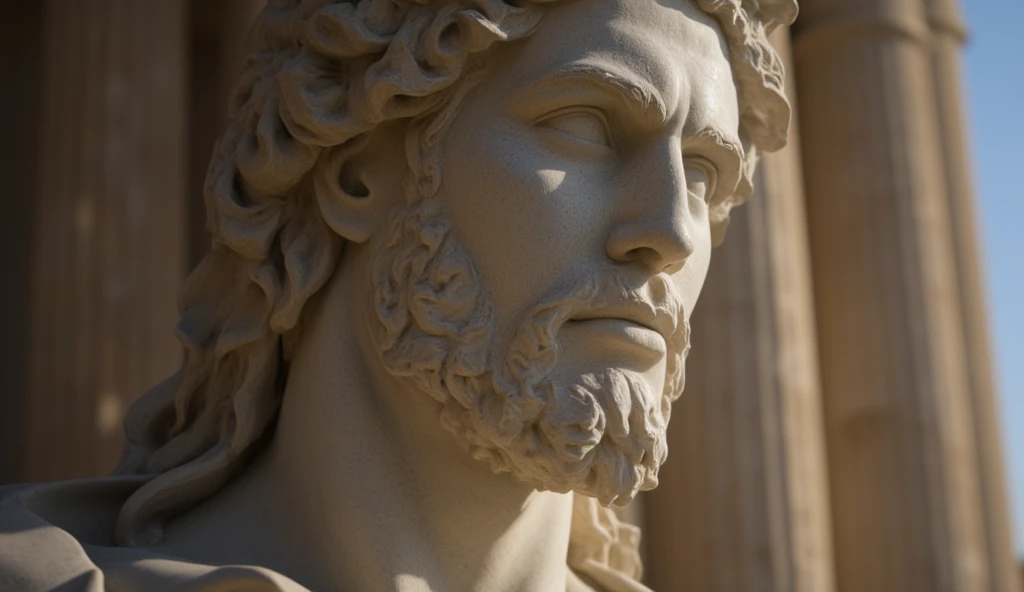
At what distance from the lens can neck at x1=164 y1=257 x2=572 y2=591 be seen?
416 centimetres

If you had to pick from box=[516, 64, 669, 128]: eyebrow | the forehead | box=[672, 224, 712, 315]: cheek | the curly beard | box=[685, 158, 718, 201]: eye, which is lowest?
the curly beard

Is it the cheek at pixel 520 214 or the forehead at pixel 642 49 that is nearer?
the cheek at pixel 520 214

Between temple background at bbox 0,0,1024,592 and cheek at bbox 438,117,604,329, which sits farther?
temple background at bbox 0,0,1024,592

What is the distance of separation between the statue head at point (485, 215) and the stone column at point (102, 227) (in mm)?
6317

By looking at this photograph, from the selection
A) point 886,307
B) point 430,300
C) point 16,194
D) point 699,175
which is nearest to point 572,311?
point 430,300

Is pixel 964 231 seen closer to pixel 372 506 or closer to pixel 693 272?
pixel 693 272

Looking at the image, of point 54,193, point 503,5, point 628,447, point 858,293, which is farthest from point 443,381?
point 858,293

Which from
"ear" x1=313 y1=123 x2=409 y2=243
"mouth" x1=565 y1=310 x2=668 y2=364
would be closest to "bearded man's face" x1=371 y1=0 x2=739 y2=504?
"mouth" x1=565 y1=310 x2=668 y2=364

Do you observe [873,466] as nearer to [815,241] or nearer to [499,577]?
[815,241]

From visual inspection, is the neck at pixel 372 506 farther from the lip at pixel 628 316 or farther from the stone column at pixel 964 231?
the stone column at pixel 964 231

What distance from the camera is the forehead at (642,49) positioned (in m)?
4.26

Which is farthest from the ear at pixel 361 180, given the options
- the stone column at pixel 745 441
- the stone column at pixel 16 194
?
the stone column at pixel 16 194

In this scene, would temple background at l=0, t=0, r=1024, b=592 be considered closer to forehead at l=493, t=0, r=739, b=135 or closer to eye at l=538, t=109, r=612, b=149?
Result: forehead at l=493, t=0, r=739, b=135

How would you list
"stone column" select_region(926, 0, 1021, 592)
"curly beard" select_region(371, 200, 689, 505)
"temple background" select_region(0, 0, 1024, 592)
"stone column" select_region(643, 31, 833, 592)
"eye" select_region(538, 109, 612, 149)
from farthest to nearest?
1. "stone column" select_region(926, 0, 1021, 592)
2. "temple background" select_region(0, 0, 1024, 592)
3. "stone column" select_region(643, 31, 833, 592)
4. "eye" select_region(538, 109, 612, 149)
5. "curly beard" select_region(371, 200, 689, 505)
